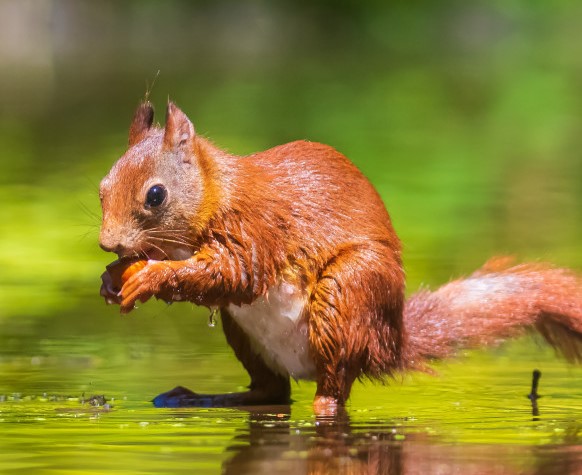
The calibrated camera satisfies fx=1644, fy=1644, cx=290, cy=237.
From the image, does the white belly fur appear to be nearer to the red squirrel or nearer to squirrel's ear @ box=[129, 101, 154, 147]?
the red squirrel

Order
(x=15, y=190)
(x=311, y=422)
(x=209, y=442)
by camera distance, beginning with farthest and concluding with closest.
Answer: (x=15, y=190) < (x=311, y=422) < (x=209, y=442)

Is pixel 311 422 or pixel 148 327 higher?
Answer: pixel 148 327

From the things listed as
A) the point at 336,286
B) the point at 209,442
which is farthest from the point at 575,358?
the point at 209,442

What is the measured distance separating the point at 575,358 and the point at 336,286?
3.45 feet

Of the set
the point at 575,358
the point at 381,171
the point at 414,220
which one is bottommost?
the point at 575,358

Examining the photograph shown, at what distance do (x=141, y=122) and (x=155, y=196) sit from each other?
20.0 inches

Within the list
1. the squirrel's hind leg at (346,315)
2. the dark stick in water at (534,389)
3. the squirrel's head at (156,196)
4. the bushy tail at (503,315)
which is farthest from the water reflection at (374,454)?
the bushy tail at (503,315)

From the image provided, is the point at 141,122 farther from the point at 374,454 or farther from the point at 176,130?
the point at 374,454

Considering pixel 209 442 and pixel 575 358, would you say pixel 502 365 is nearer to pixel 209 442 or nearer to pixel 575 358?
pixel 575 358

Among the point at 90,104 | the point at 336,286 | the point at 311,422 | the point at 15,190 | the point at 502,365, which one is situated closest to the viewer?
the point at 311,422

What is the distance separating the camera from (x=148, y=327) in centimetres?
803

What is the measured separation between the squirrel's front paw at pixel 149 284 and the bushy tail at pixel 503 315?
1.04m

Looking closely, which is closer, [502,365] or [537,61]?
[502,365]

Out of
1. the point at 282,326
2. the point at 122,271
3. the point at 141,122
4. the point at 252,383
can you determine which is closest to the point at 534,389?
the point at 282,326
